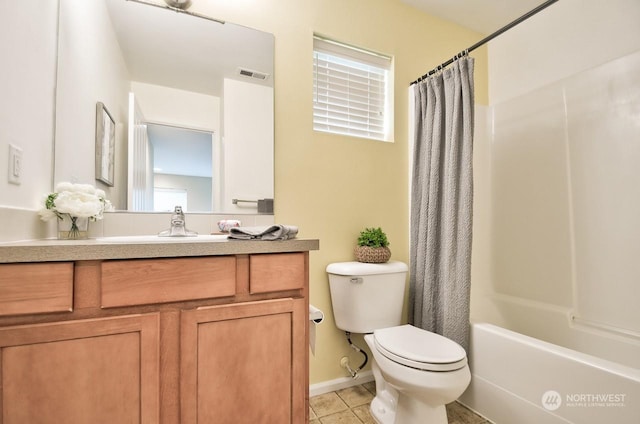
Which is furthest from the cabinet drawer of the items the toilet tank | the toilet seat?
the toilet tank

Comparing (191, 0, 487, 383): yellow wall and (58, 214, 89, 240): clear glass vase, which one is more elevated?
(191, 0, 487, 383): yellow wall

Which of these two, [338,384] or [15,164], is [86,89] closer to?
[15,164]

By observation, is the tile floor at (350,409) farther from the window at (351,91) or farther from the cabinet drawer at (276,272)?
the window at (351,91)

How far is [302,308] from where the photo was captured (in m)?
1.03

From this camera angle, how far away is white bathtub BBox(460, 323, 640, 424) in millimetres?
1084

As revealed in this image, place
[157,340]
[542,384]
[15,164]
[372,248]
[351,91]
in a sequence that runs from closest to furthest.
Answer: [157,340], [15,164], [542,384], [372,248], [351,91]

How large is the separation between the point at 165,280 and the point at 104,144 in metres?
0.90

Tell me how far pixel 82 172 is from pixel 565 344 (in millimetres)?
2704

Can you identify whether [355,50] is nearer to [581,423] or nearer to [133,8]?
[133,8]

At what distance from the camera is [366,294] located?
1678 millimetres

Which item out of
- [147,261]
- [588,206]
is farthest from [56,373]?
[588,206]

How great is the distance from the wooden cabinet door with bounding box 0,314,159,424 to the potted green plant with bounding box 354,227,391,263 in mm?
1197

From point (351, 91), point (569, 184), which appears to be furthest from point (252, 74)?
point (569, 184)

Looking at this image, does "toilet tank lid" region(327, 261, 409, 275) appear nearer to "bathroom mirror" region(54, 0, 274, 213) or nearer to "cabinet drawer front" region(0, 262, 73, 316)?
"bathroom mirror" region(54, 0, 274, 213)
